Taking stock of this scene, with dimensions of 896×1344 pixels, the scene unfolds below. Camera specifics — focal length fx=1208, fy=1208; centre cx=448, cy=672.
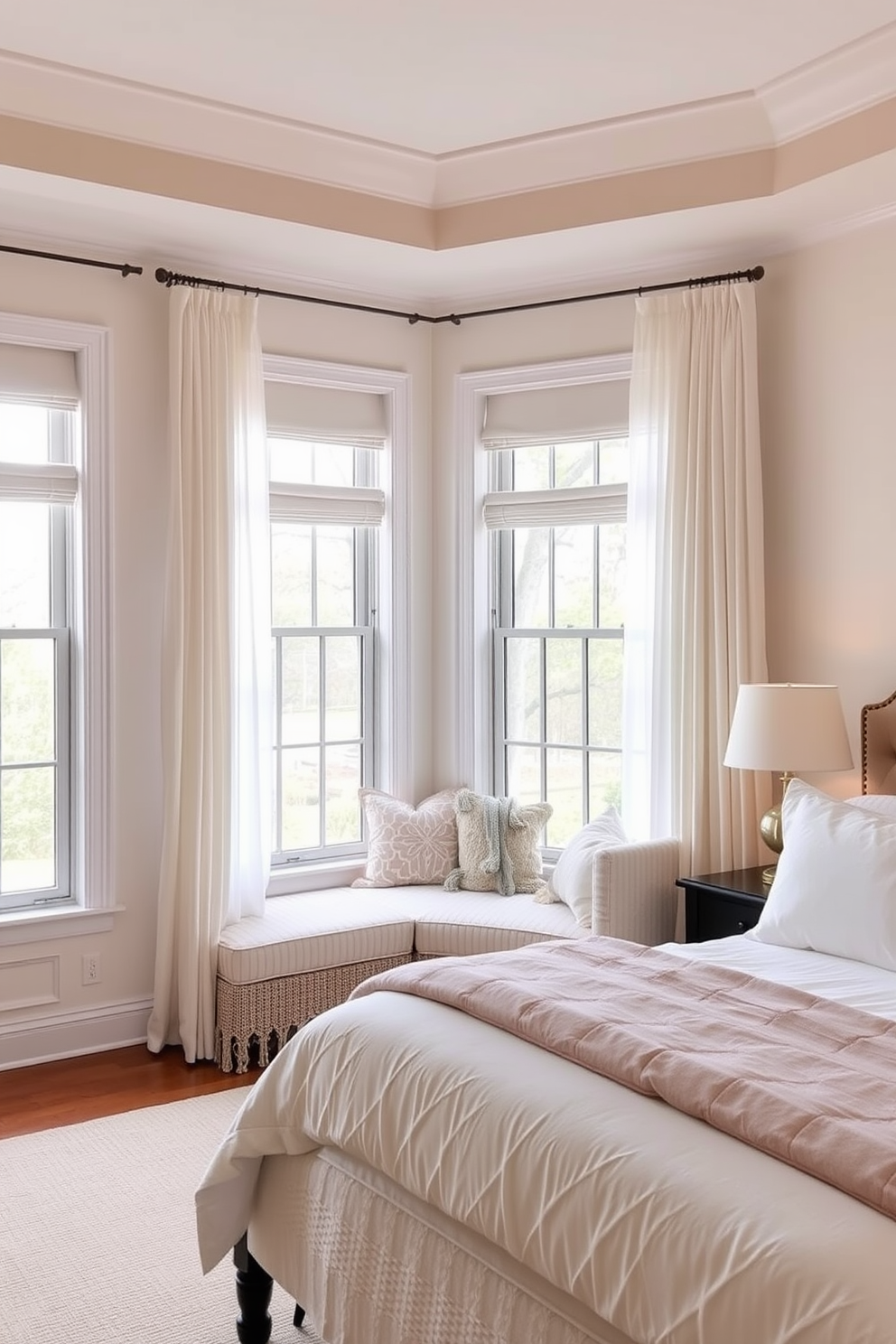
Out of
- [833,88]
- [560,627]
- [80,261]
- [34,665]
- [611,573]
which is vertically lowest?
[34,665]

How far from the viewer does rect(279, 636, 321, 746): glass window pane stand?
5.01m

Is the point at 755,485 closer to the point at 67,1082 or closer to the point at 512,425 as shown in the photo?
the point at 512,425

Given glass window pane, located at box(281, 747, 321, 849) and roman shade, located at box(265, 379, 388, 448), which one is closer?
roman shade, located at box(265, 379, 388, 448)

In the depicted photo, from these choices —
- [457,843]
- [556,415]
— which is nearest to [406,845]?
[457,843]

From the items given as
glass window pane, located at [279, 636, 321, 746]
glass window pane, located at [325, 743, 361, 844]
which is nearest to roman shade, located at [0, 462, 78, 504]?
glass window pane, located at [279, 636, 321, 746]

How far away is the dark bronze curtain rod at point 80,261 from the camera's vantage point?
165 inches

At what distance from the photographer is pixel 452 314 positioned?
17.0 ft

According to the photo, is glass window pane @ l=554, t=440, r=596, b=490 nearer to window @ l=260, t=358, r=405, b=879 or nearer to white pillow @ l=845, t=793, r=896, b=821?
window @ l=260, t=358, r=405, b=879

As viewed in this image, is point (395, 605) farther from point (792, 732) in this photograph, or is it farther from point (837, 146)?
point (837, 146)

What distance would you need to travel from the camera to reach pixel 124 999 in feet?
14.7

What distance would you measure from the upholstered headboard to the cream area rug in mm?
2355

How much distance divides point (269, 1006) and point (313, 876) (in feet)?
2.51

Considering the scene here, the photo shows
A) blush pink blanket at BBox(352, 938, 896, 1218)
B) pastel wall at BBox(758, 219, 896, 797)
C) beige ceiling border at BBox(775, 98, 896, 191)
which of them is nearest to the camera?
blush pink blanket at BBox(352, 938, 896, 1218)

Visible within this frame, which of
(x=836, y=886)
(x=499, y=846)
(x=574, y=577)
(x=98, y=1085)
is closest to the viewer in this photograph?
(x=836, y=886)
